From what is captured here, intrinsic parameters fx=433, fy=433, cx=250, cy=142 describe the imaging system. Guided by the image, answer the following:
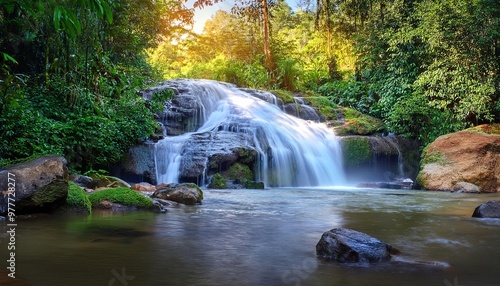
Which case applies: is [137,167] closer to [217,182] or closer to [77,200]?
[217,182]

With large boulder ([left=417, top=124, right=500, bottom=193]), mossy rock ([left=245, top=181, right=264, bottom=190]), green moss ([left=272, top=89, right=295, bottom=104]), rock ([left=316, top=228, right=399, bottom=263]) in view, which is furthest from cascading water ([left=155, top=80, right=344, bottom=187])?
rock ([left=316, top=228, right=399, bottom=263])

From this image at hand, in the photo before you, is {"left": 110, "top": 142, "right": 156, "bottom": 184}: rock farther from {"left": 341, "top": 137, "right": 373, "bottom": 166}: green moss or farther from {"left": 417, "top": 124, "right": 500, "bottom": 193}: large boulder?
{"left": 417, "top": 124, "right": 500, "bottom": 193}: large boulder

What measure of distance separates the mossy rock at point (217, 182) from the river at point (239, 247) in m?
3.69

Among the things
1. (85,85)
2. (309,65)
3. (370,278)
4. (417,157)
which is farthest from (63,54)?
(309,65)

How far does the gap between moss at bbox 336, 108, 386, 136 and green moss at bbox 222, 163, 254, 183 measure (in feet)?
16.6

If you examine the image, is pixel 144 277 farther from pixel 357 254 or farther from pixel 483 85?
pixel 483 85

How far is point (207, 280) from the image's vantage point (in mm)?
3068

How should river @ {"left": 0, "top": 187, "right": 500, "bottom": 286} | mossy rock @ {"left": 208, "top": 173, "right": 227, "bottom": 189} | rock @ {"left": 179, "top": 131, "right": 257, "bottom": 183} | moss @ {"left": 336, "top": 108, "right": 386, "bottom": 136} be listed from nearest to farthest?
river @ {"left": 0, "top": 187, "right": 500, "bottom": 286}, mossy rock @ {"left": 208, "top": 173, "right": 227, "bottom": 189}, rock @ {"left": 179, "top": 131, "right": 257, "bottom": 183}, moss @ {"left": 336, "top": 108, "right": 386, "bottom": 136}

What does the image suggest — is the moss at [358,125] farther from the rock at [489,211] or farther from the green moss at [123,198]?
the green moss at [123,198]

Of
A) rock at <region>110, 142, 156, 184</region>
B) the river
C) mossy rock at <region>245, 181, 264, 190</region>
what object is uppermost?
rock at <region>110, 142, 156, 184</region>

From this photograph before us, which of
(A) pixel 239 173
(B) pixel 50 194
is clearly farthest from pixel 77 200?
(A) pixel 239 173

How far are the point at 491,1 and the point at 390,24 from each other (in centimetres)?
437

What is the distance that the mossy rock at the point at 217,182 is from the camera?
1087 centimetres

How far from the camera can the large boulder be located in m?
11.7
